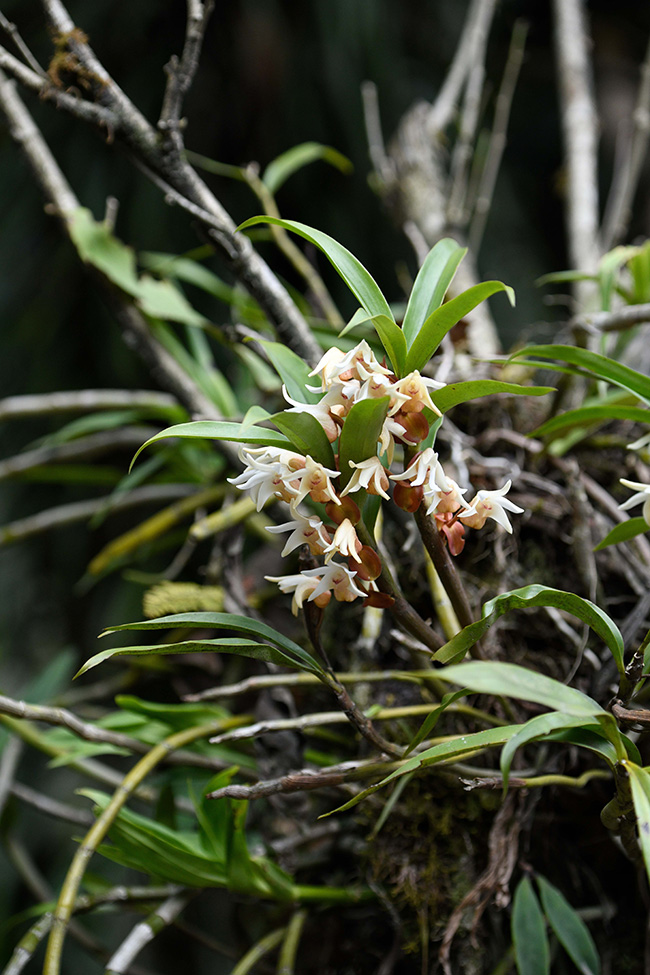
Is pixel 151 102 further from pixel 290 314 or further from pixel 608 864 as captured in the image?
pixel 608 864

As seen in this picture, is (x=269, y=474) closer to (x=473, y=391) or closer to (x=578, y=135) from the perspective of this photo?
(x=473, y=391)

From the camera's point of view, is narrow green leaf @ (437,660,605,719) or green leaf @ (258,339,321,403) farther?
green leaf @ (258,339,321,403)

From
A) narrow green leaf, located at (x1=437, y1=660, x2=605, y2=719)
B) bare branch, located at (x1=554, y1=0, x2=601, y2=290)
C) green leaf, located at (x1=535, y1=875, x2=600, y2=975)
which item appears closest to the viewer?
narrow green leaf, located at (x1=437, y1=660, x2=605, y2=719)

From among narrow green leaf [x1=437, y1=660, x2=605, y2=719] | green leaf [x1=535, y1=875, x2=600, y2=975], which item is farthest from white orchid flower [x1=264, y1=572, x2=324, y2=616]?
green leaf [x1=535, y1=875, x2=600, y2=975]

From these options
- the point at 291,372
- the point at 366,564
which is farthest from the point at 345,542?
the point at 291,372

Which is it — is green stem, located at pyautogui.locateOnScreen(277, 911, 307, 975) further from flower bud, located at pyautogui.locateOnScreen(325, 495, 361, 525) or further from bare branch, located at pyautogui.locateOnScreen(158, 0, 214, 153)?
bare branch, located at pyautogui.locateOnScreen(158, 0, 214, 153)
